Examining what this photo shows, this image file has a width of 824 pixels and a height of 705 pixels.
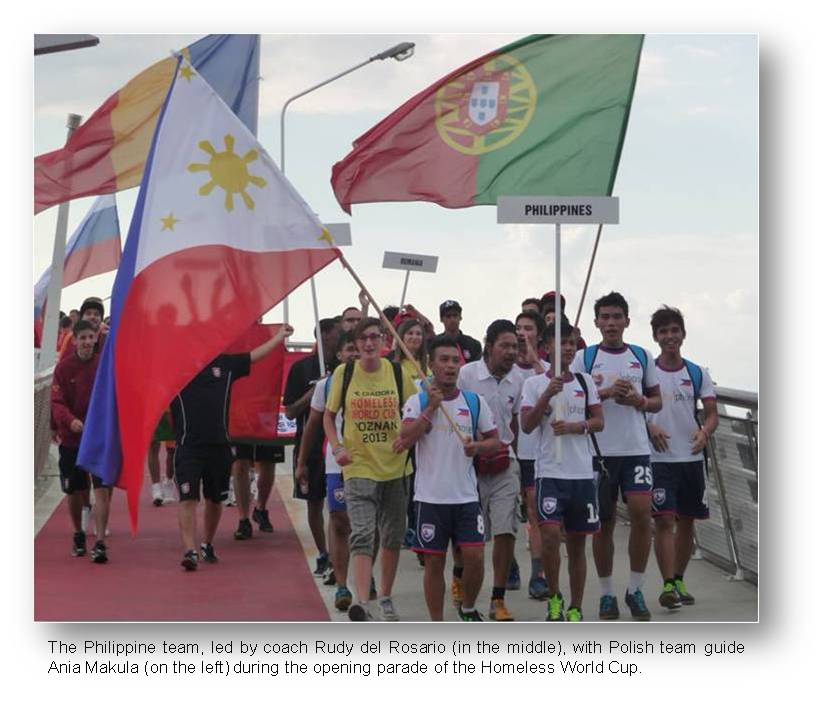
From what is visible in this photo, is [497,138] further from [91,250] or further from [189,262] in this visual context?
[91,250]

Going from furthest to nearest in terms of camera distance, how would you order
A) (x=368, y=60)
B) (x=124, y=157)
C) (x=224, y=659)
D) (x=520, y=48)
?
(x=124, y=157) → (x=520, y=48) → (x=368, y=60) → (x=224, y=659)

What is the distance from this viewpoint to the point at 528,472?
14.3 metres

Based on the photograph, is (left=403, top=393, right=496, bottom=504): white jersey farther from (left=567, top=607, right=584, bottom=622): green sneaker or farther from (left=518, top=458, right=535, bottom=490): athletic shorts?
(left=518, top=458, right=535, bottom=490): athletic shorts

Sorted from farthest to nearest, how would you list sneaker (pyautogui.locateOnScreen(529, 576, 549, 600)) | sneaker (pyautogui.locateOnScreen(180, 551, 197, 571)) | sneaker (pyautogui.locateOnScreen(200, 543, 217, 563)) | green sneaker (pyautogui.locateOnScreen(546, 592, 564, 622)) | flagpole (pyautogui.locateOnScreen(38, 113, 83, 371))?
1. flagpole (pyautogui.locateOnScreen(38, 113, 83, 371))
2. sneaker (pyautogui.locateOnScreen(200, 543, 217, 563))
3. sneaker (pyautogui.locateOnScreen(180, 551, 197, 571))
4. sneaker (pyautogui.locateOnScreen(529, 576, 549, 600))
5. green sneaker (pyautogui.locateOnScreen(546, 592, 564, 622))

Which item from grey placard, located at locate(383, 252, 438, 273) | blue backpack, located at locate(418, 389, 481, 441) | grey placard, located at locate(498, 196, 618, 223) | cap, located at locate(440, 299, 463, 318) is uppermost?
grey placard, located at locate(498, 196, 618, 223)

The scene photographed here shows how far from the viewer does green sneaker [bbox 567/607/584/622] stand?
41.9 feet

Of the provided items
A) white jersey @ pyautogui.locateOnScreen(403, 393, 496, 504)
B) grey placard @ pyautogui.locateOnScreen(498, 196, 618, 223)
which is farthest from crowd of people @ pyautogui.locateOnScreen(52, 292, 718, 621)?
grey placard @ pyautogui.locateOnScreen(498, 196, 618, 223)

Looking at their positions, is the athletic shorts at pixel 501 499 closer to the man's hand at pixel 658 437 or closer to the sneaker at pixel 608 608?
the sneaker at pixel 608 608

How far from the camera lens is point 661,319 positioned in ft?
44.4

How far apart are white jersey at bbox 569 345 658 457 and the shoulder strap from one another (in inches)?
0.8

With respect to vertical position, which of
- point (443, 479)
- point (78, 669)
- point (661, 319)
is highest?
point (661, 319)

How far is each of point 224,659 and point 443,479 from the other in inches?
68.3
